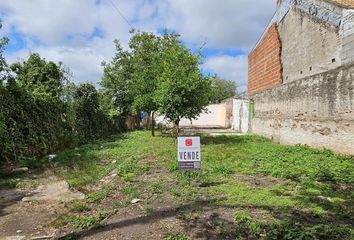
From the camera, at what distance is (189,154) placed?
6371mm

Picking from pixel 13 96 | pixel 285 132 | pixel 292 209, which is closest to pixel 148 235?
pixel 292 209

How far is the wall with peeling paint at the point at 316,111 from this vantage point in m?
9.03

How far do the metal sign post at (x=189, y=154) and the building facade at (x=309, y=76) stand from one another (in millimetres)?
4851

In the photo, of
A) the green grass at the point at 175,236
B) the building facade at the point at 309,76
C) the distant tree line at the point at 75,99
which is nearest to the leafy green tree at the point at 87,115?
the distant tree line at the point at 75,99

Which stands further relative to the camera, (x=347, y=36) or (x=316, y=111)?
(x=347, y=36)

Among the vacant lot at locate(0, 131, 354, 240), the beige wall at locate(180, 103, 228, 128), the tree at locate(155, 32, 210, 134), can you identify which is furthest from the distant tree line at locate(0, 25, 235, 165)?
Answer: the beige wall at locate(180, 103, 228, 128)

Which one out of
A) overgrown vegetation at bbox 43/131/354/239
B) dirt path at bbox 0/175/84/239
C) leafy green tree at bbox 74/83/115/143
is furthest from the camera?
leafy green tree at bbox 74/83/115/143

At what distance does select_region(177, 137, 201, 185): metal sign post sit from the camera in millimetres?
6332

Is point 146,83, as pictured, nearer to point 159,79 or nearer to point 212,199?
point 159,79

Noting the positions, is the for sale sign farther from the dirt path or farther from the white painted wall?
the white painted wall

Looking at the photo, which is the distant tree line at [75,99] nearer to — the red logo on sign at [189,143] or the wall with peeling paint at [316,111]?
the wall with peeling paint at [316,111]

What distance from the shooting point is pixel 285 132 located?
13.5 metres

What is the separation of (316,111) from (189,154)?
6204 millimetres

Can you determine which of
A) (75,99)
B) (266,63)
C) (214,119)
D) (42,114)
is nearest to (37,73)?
(75,99)
